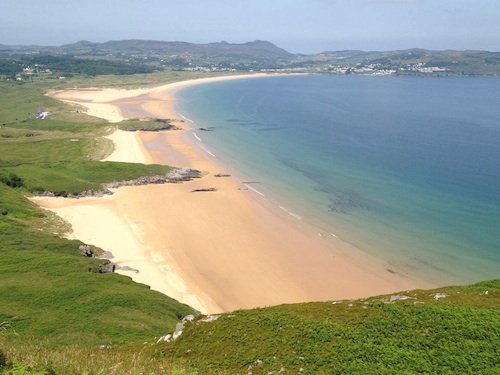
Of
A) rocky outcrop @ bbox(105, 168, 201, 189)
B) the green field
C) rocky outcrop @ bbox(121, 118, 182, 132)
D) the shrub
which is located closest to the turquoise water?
rocky outcrop @ bbox(105, 168, 201, 189)

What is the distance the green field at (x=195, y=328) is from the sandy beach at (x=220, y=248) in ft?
18.0

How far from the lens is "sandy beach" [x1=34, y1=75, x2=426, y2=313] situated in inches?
1608

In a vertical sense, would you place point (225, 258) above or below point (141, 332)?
below

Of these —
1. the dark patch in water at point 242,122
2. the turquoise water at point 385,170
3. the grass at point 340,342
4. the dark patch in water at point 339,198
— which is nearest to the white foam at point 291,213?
the turquoise water at point 385,170

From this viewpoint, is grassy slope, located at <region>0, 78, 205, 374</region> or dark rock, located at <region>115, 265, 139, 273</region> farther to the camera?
dark rock, located at <region>115, 265, 139, 273</region>

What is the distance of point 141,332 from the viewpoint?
27422 mm

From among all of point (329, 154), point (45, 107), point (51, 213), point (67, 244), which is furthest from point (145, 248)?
point (45, 107)

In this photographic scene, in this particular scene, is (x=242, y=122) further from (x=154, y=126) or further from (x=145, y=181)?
(x=145, y=181)

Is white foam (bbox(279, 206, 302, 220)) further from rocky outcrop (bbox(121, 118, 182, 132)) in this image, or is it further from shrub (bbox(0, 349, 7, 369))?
rocky outcrop (bbox(121, 118, 182, 132))

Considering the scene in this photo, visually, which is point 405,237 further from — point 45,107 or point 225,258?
point 45,107

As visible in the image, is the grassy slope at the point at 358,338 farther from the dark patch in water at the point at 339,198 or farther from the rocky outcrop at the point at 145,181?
the rocky outcrop at the point at 145,181

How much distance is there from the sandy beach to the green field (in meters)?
5.50

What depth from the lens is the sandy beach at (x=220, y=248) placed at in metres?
40.8

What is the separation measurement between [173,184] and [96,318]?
42819mm
